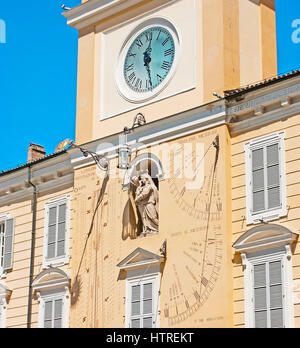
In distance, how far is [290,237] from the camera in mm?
25531

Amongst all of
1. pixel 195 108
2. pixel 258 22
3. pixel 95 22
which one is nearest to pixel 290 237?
pixel 195 108

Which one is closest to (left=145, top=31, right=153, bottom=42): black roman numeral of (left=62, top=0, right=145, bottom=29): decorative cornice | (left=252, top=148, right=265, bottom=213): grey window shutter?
(left=62, top=0, right=145, bottom=29): decorative cornice

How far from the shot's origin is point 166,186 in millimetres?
29156

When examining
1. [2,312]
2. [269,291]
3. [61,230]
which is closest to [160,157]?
[61,230]

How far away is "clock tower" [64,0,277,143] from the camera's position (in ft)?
95.5

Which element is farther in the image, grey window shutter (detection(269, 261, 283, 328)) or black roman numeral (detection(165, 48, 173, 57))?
black roman numeral (detection(165, 48, 173, 57))

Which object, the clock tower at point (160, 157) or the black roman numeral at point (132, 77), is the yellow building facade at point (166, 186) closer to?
the clock tower at point (160, 157)

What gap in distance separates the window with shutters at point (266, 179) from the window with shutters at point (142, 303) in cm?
366

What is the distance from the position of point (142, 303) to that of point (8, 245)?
727 cm

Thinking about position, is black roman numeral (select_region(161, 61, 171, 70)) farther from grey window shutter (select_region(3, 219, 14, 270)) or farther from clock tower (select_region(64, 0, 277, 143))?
grey window shutter (select_region(3, 219, 14, 270))

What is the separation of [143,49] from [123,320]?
27.5 feet

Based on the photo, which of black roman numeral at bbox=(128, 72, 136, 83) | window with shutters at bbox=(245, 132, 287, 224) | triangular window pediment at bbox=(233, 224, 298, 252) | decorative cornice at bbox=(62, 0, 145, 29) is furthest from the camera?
decorative cornice at bbox=(62, 0, 145, 29)

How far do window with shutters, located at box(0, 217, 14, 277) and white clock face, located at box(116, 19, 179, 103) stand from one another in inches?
257

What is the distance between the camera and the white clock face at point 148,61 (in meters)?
30.4
